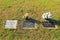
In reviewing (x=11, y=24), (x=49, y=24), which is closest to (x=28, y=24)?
(x=11, y=24)

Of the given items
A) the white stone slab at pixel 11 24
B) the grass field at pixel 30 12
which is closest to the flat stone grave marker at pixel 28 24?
the grass field at pixel 30 12

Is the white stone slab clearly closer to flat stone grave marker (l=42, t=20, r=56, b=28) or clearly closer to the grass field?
the grass field

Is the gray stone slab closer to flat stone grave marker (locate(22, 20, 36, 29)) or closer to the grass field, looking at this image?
the grass field

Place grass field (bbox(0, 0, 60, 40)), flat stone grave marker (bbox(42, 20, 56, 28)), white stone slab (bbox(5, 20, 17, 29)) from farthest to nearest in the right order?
flat stone grave marker (bbox(42, 20, 56, 28)) → white stone slab (bbox(5, 20, 17, 29)) → grass field (bbox(0, 0, 60, 40))

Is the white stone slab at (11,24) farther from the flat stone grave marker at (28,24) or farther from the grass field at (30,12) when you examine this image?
the flat stone grave marker at (28,24)

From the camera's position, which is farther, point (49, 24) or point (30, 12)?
point (30, 12)

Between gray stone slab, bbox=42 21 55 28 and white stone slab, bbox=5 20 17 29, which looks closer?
white stone slab, bbox=5 20 17 29

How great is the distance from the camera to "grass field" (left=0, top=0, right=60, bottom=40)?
22.6 ft

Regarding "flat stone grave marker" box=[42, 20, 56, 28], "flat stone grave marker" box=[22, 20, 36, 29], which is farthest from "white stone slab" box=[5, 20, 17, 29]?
"flat stone grave marker" box=[42, 20, 56, 28]

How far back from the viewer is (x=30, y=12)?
27.6 feet

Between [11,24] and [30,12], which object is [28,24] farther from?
[30,12]

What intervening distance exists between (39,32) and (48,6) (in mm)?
2368

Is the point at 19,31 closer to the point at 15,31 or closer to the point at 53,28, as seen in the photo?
the point at 15,31

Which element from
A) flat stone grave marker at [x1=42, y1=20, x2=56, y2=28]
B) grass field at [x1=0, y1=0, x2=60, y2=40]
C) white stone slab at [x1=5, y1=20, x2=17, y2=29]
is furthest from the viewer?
flat stone grave marker at [x1=42, y1=20, x2=56, y2=28]
